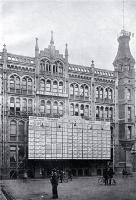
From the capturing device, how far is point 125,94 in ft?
189

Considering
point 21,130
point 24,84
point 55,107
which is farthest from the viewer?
point 55,107

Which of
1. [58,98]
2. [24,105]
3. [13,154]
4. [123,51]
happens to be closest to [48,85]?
[58,98]

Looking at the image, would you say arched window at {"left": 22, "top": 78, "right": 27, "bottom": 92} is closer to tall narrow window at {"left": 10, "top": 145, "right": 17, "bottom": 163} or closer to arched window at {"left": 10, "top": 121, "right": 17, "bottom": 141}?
arched window at {"left": 10, "top": 121, "right": 17, "bottom": 141}

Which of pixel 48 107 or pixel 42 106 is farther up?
pixel 42 106

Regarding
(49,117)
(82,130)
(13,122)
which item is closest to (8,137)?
(13,122)

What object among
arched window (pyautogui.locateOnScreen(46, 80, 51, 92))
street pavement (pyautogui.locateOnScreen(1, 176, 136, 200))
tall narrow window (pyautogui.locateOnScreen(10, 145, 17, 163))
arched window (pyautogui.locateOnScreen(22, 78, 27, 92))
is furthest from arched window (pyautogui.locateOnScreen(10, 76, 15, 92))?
street pavement (pyautogui.locateOnScreen(1, 176, 136, 200))

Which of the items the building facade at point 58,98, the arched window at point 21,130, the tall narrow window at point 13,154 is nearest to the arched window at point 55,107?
the building facade at point 58,98

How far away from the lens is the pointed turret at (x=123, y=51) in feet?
193

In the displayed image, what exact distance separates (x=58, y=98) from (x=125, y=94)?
1158 cm

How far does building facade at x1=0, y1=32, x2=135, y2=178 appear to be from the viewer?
49.1 metres

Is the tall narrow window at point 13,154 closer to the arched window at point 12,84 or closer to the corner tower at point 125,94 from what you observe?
the arched window at point 12,84

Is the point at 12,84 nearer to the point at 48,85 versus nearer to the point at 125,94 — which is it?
the point at 48,85

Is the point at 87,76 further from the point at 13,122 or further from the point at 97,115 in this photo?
the point at 13,122

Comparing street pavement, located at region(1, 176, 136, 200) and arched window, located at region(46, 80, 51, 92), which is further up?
arched window, located at region(46, 80, 51, 92)
